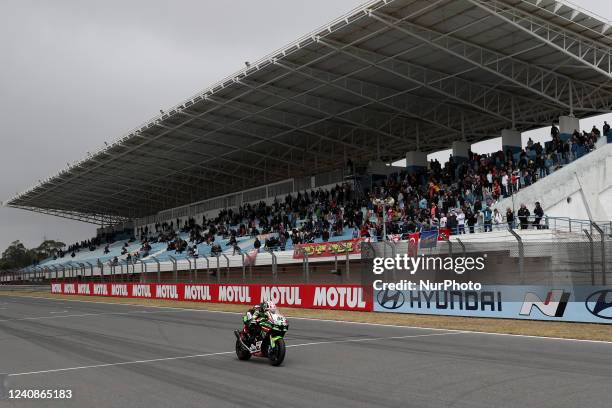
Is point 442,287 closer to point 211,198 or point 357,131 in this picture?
point 357,131

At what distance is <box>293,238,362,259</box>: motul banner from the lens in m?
29.7

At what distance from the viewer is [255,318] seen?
36.4ft

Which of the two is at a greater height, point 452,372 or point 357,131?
point 357,131

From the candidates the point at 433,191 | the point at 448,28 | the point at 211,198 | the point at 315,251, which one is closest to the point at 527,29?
the point at 448,28

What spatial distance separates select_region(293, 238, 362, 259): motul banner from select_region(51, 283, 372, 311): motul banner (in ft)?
7.64

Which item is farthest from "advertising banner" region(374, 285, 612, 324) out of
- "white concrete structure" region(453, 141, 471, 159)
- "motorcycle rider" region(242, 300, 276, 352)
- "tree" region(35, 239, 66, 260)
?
"tree" region(35, 239, 66, 260)

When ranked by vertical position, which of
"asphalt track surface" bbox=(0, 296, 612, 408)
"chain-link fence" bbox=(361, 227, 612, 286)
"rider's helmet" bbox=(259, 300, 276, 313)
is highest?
"chain-link fence" bbox=(361, 227, 612, 286)

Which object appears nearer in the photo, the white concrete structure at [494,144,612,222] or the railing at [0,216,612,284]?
the railing at [0,216,612,284]

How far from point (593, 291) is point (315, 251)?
55.9 ft

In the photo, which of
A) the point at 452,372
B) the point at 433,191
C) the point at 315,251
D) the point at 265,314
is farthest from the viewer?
the point at 433,191

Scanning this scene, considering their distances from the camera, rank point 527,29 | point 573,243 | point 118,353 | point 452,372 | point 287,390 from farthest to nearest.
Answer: point 527,29, point 573,243, point 118,353, point 452,372, point 287,390

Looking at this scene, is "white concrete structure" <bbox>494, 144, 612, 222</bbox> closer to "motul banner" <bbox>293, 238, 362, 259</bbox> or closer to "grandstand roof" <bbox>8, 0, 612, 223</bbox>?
"grandstand roof" <bbox>8, 0, 612, 223</bbox>

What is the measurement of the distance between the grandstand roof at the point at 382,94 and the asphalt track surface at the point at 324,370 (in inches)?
672

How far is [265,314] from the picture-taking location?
10898mm
